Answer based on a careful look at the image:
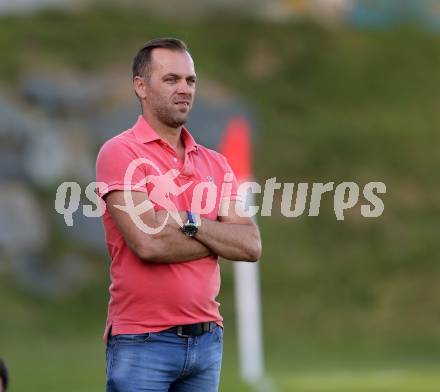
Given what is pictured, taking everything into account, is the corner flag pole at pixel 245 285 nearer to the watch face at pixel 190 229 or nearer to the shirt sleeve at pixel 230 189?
the shirt sleeve at pixel 230 189

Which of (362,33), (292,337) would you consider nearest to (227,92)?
(362,33)

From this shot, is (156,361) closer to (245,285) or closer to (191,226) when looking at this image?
(191,226)

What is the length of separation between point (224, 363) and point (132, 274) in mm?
11845

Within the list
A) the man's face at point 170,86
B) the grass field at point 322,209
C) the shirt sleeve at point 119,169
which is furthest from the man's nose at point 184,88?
the grass field at point 322,209

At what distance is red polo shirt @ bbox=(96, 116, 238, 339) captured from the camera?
5.00 metres

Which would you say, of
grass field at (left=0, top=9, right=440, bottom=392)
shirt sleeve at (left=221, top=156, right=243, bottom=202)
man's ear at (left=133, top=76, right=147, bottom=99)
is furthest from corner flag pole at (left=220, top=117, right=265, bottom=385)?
man's ear at (left=133, top=76, right=147, bottom=99)

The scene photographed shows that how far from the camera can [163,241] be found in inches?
197

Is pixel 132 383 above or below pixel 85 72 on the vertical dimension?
below

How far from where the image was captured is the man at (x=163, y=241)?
16.4 ft

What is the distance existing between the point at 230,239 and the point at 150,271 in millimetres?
388

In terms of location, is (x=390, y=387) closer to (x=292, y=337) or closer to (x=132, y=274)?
(x=292, y=337)

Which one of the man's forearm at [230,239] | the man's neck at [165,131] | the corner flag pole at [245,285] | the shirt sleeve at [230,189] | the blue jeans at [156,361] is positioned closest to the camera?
the blue jeans at [156,361]

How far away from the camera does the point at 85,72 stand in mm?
24672

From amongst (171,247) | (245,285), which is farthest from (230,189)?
(245,285)
